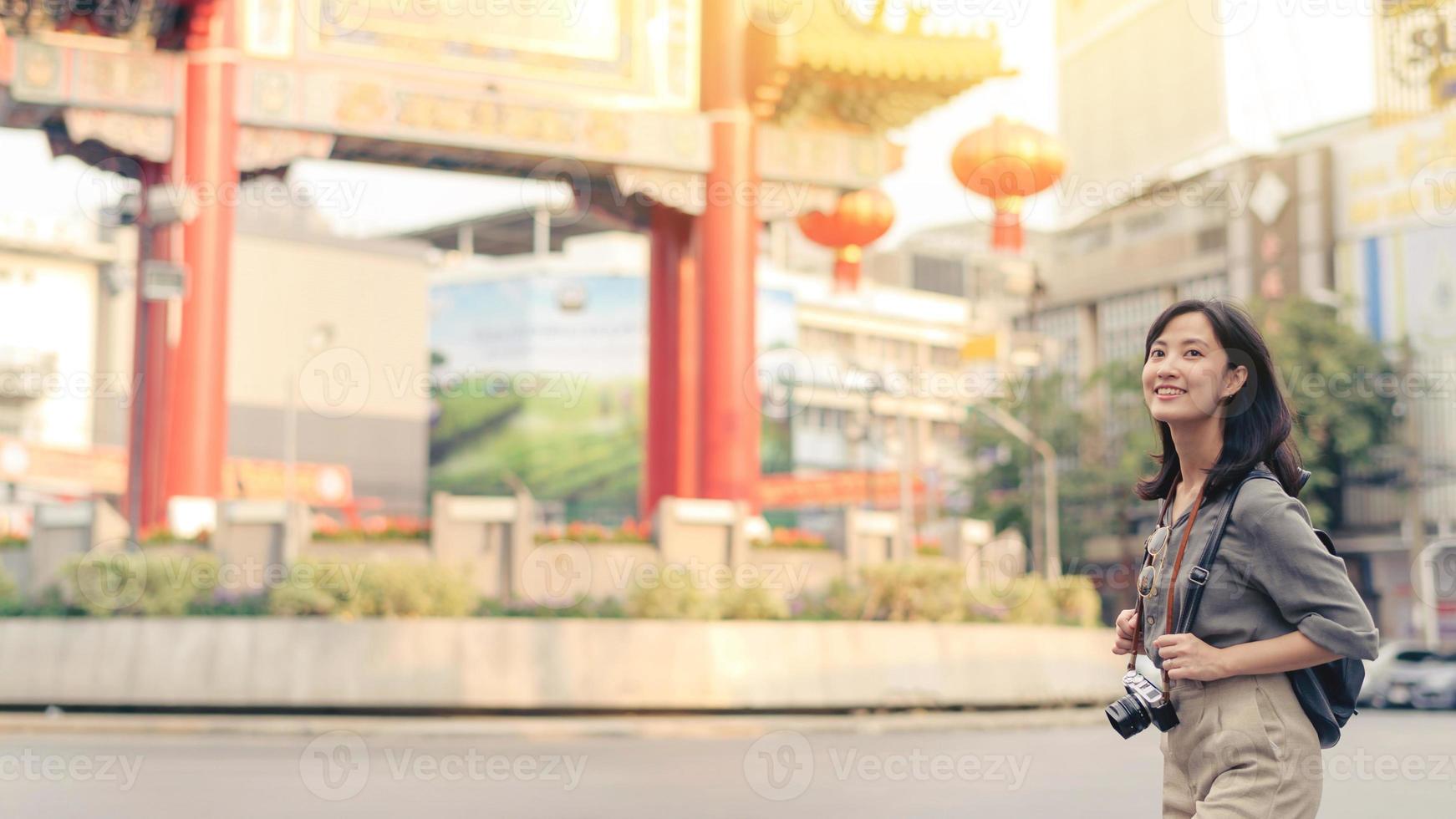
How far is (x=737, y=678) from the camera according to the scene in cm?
1878

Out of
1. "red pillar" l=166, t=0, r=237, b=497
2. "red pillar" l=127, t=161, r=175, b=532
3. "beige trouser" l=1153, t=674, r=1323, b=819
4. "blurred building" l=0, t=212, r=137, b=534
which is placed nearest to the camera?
"beige trouser" l=1153, t=674, r=1323, b=819

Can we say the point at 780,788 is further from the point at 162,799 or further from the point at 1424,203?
the point at 1424,203

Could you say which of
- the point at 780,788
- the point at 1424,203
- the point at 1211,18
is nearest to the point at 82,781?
the point at 780,788

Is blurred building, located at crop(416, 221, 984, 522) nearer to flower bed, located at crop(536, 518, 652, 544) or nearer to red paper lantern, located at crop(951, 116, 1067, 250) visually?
flower bed, located at crop(536, 518, 652, 544)

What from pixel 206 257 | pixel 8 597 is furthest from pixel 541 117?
pixel 8 597

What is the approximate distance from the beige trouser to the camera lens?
0.09 m

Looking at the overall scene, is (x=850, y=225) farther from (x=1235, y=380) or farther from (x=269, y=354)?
(x=269, y=354)

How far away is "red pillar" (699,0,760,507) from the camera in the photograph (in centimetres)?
2203

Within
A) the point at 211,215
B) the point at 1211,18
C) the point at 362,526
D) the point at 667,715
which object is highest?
the point at 1211,18

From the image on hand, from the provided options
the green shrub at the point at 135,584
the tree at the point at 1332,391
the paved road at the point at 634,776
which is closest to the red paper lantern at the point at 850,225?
the paved road at the point at 634,776

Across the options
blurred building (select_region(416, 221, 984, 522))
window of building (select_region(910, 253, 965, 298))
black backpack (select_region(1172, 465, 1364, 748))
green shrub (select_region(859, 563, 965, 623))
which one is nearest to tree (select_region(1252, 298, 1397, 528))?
blurred building (select_region(416, 221, 984, 522))

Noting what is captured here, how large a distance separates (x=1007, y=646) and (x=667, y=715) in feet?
15.8

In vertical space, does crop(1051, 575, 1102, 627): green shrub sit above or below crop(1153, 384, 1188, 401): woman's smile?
below

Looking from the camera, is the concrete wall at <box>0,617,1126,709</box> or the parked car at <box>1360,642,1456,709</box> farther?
the parked car at <box>1360,642,1456,709</box>
